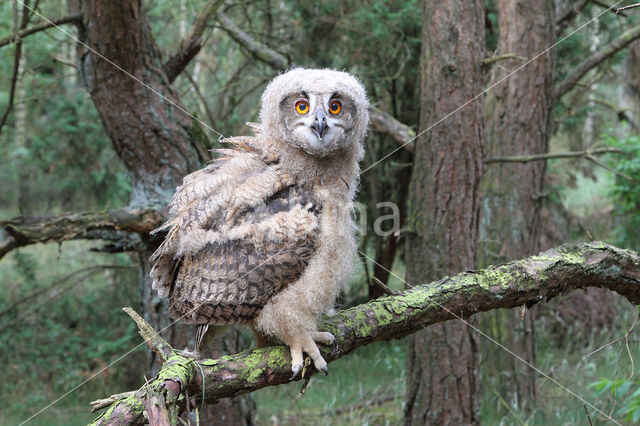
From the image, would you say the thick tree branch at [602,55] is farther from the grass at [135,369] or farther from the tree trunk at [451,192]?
the grass at [135,369]

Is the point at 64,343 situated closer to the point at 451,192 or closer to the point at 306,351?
the point at 451,192

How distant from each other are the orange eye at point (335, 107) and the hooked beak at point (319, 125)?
0.13 m

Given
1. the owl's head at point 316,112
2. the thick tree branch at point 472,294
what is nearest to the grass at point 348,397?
the thick tree branch at point 472,294

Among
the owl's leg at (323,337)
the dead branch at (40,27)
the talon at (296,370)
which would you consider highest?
the dead branch at (40,27)

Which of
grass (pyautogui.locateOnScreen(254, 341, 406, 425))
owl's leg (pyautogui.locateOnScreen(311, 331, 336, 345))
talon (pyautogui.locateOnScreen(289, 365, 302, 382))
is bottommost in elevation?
grass (pyautogui.locateOnScreen(254, 341, 406, 425))

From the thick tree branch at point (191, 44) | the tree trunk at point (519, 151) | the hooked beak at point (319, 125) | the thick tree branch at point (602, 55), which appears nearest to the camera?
the hooked beak at point (319, 125)

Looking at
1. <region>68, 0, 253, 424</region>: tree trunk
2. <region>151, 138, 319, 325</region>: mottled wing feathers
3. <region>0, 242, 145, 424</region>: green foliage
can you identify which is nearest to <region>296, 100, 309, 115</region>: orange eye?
<region>151, 138, 319, 325</region>: mottled wing feathers

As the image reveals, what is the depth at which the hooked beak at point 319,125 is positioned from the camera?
9.41ft

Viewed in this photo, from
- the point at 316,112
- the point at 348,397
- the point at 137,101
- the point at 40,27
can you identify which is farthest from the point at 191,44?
the point at 348,397

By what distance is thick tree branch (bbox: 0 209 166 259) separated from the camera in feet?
13.1

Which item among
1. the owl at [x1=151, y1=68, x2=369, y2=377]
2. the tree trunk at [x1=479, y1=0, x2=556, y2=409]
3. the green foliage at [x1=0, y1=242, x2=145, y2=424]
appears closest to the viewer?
the owl at [x1=151, y1=68, x2=369, y2=377]

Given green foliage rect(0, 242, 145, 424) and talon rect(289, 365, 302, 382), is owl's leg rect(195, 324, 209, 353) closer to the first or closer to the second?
talon rect(289, 365, 302, 382)

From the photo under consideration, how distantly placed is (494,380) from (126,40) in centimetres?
527

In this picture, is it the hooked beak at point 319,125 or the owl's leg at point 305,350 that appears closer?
the owl's leg at point 305,350
